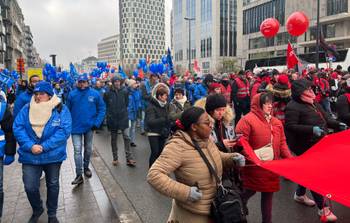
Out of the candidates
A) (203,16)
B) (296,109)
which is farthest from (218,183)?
(203,16)

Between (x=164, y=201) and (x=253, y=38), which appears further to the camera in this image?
(x=253, y=38)

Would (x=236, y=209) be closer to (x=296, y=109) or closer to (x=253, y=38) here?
(x=296, y=109)

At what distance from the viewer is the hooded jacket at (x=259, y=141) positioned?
13.0ft

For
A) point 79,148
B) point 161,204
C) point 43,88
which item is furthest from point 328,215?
point 79,148

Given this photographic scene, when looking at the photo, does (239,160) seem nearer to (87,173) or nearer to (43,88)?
(43,88)

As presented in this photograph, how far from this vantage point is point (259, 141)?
3961 mm

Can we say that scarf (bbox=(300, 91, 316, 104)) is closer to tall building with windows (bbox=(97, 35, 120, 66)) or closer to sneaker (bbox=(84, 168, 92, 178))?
sneaker (bbox=(84, 168, 92, 178))

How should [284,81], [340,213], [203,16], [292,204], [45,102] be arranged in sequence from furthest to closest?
[203,16] < [284,81] < [292,204] < [340,213] < [45,102]

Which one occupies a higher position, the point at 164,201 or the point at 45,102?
the point at 45,102

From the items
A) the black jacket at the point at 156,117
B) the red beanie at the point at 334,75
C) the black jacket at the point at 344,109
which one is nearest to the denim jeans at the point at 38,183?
the black jacket at the point at 156,117

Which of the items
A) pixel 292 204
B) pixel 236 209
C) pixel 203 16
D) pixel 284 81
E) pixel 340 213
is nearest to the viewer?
pixel 236 209

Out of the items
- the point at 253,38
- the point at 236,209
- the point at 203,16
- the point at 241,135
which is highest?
the point at 203,16

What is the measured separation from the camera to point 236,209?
2633 millimetres

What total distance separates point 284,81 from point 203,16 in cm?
8960
